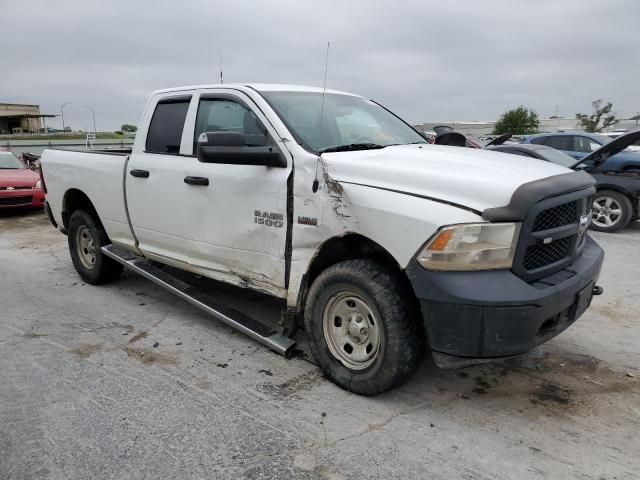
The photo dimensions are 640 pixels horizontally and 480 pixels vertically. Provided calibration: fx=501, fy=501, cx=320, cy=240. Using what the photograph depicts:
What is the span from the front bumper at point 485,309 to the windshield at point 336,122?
4.10ft

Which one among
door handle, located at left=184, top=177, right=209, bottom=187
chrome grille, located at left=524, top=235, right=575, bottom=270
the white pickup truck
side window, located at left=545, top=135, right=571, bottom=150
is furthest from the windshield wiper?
side window, located at left=545, top=135, right=571, bottom=150

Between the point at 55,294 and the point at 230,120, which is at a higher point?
the point at 230,120

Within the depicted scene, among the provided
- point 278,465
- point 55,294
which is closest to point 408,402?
point 278,465

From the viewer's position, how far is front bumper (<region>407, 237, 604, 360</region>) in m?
2.53

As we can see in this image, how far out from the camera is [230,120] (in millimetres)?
3854

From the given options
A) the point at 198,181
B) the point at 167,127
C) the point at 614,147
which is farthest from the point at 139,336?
the point at 614,147

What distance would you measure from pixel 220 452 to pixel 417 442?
3.45 feet

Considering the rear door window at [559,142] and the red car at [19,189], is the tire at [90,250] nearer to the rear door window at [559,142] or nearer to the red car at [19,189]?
the red car at [19,189]

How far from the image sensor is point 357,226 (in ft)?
9.62

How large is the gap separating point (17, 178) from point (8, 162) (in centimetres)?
129

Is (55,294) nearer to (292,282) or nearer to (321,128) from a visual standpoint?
(292,282)

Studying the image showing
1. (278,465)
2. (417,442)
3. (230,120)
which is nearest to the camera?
(278,465)

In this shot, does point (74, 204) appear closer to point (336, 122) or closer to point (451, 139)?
point (336, 122)

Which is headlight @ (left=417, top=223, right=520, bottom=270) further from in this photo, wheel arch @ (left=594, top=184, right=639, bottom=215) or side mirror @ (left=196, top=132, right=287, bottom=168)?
wheel arch @ (left=594, top=184, right=639, bottom=215)
